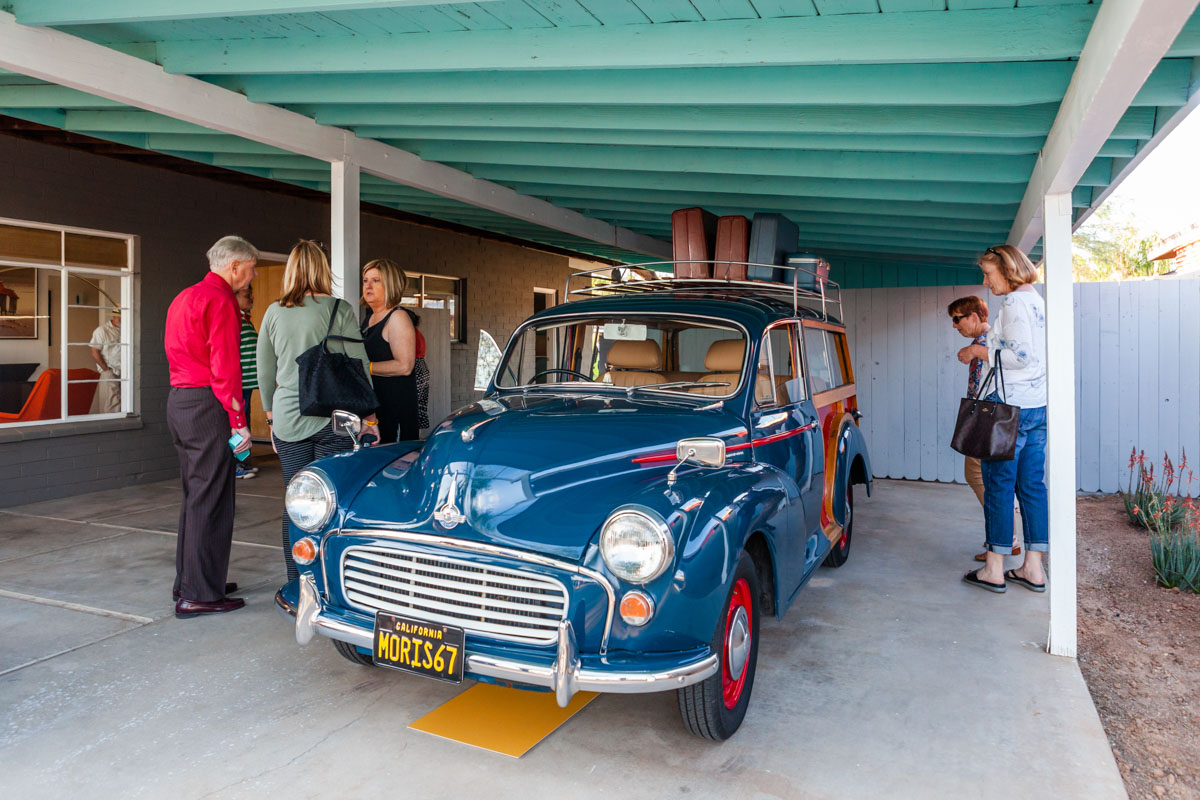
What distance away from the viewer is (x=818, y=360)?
4.96 metres

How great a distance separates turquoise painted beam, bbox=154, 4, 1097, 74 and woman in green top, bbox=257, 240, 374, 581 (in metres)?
1.21

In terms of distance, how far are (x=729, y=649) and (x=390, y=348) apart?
9.18 feet

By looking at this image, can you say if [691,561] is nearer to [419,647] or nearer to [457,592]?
[457,592]

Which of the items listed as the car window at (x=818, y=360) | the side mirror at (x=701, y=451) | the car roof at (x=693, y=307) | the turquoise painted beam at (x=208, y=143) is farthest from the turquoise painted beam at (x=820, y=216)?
the side mirror at (x=701, y=451)

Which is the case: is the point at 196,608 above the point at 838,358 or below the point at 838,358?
below

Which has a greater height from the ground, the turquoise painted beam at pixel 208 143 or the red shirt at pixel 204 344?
the turquoise painted beam at pixel 208 143

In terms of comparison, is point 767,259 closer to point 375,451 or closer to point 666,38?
point 666,38

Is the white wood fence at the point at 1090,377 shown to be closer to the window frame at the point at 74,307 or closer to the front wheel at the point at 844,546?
the front wheel at the point at 844,546

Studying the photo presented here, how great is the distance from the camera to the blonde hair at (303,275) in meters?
4.15

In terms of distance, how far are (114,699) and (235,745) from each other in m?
0.75

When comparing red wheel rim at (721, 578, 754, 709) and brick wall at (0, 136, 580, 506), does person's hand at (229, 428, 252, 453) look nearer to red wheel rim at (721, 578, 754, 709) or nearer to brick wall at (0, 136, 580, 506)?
red wheel rim at (721, 578, 754, 709)

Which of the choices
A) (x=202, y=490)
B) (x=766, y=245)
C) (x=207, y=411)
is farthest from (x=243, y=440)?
(x=766, y=245)

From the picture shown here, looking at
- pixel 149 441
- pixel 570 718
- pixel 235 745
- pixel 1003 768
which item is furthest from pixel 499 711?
pixel 149 441

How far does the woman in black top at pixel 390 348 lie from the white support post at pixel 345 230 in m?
0.99
